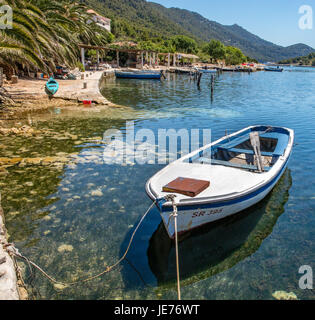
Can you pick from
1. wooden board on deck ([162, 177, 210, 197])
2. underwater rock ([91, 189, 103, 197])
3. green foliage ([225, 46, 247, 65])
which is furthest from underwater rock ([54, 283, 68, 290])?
green foliage ([225, 46, 247, 65])

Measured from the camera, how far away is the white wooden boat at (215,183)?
239 inches

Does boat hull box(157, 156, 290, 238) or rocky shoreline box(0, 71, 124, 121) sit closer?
boat hull box(157, 156, 290, 238)

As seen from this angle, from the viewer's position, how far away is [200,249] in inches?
255

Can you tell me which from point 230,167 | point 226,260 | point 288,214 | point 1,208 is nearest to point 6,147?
point 1,208

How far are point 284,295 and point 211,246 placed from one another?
5.83 ft

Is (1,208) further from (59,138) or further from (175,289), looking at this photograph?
(59,138)

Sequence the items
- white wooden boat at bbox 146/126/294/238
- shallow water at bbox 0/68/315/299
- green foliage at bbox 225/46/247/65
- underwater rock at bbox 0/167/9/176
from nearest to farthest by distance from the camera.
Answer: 1. shallow water at bbox 0/68/315/299
2. white wooden boat at bbox 146/126/294/238
3. underwater rock at bbox 0/167/9/176
4. green foliage at bbox 225/46/247/65

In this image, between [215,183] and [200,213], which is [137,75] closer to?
[215,183]

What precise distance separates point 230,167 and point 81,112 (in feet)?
47.2

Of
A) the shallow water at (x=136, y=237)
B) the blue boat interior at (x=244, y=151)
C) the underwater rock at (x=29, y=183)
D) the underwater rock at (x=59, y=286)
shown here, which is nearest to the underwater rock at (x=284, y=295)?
the shallow water at (x=136, y=237)

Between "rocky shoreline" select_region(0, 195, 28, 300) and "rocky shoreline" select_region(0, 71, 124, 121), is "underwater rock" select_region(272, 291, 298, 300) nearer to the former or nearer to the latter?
"rocky shoreline" select_region(0, 195, 28, 300)

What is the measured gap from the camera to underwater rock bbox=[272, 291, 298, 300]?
5230 mm
